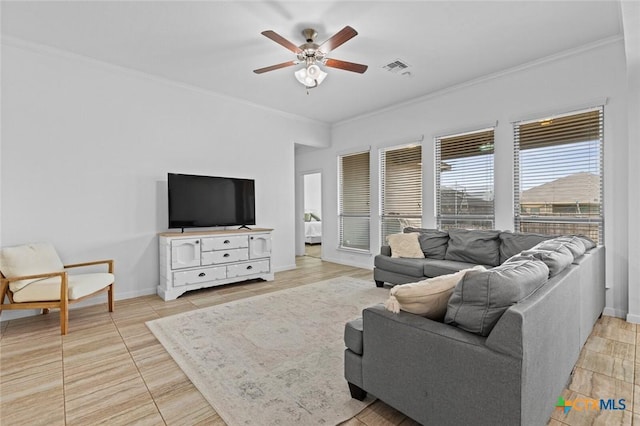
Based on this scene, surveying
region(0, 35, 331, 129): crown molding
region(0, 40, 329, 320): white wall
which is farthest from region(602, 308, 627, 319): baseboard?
region(0, 35, 331, 129): crown molding

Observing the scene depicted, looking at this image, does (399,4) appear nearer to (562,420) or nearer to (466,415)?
(466,415)

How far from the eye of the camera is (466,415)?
4.55ft

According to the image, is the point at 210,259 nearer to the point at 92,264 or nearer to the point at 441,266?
the point at 92,264

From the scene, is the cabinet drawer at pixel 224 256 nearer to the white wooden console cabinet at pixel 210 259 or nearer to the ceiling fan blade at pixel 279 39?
the white wooden console cabinet at pixel 210 259

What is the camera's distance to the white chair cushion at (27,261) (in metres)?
3.05

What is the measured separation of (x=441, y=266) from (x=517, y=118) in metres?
2.24

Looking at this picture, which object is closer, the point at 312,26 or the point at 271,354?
the point at 271,354

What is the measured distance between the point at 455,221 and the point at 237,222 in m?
3.57

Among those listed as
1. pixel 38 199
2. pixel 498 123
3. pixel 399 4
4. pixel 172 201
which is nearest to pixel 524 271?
pixel 399 4

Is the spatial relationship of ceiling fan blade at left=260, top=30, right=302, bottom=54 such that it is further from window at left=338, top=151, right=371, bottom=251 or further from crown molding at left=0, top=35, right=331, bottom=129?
window at left=338, top=151, right=371, bottom=251

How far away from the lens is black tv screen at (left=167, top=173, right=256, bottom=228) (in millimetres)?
4457

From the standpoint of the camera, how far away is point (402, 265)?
14.2 ft

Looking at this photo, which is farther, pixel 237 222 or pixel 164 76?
pixel 237 222

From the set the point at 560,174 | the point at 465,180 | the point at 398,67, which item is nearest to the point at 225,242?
the point at 398,67
